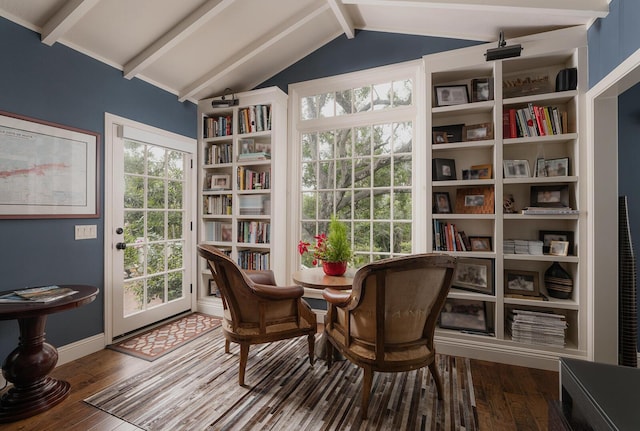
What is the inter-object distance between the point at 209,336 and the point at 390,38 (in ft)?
11.7

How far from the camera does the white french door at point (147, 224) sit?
286 centimetres

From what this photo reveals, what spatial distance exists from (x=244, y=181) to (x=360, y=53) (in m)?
1.93

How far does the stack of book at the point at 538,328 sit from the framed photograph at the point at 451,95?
6.24ft

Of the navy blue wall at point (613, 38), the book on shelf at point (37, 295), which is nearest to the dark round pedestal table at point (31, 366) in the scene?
the book on shelf at point (37, 295)

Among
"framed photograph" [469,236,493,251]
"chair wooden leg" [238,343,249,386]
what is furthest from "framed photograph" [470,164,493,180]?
"chair wooden leg" [238,343,249,386]

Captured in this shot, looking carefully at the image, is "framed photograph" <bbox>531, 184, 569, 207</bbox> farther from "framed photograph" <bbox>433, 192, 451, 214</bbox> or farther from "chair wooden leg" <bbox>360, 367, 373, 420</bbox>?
"chair wooden leg" <bbox>360, 367, 373, 420</bbox>

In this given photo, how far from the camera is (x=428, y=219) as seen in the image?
2.75m

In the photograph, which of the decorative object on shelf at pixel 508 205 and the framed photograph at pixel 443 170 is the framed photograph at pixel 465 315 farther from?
the framed photograph at pixel 443 170

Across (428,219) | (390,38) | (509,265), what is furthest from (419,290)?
(390,38)

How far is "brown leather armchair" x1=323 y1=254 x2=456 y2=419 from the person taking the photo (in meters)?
1.69

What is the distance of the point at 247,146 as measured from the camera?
11.9 feet

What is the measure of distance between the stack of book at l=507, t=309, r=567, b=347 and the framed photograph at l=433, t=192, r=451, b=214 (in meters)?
1.01

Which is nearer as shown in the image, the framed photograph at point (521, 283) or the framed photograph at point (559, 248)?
the framed photograph at point (559, 248)

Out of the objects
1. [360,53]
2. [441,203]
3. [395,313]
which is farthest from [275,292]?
[360,53]
